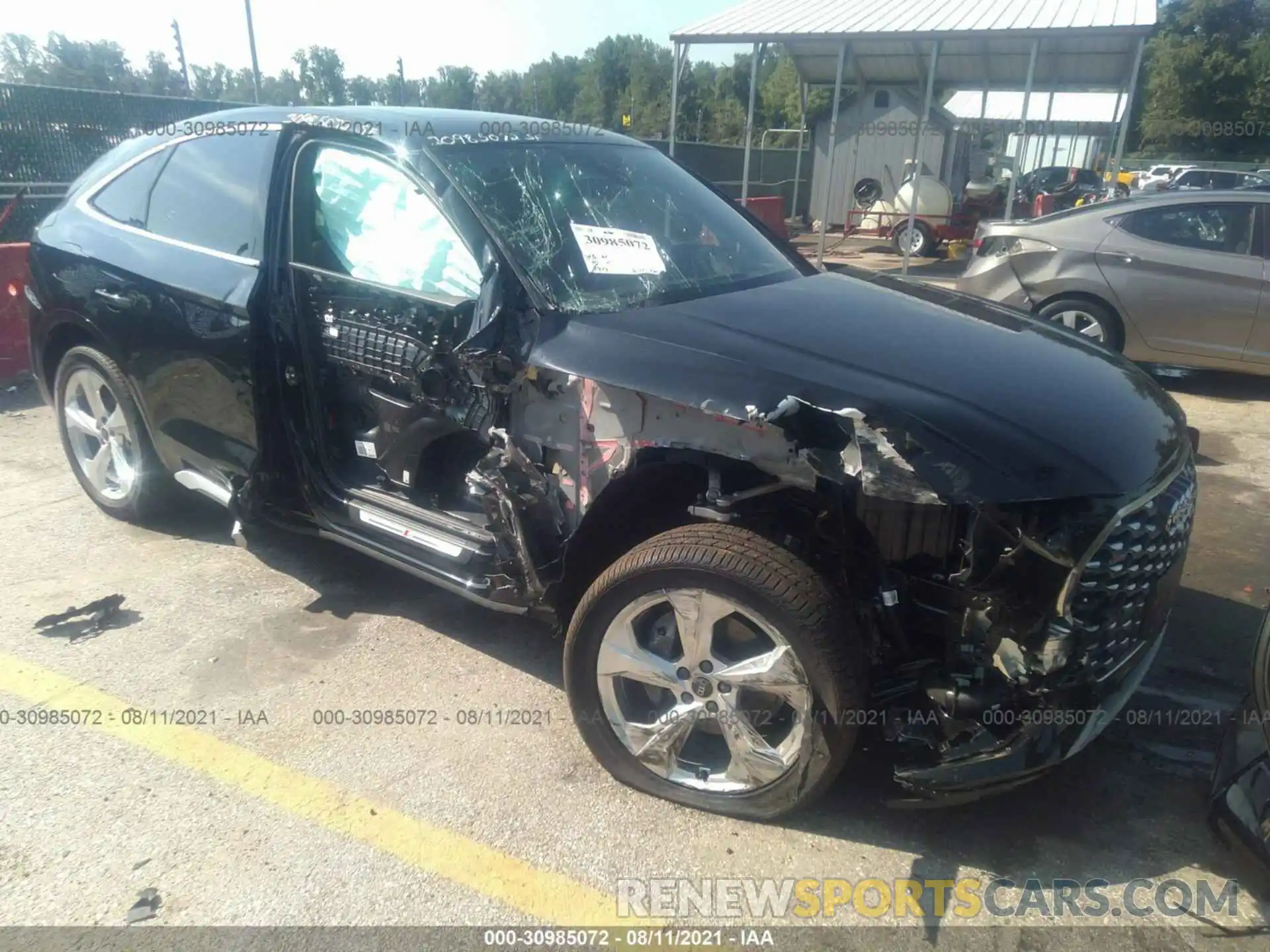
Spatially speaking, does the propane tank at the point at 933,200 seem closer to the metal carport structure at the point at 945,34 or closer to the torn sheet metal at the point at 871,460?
the metal carport structure at the point at 945,34

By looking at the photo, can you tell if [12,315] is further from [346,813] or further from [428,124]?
[346,813]

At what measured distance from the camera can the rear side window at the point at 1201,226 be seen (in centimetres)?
671

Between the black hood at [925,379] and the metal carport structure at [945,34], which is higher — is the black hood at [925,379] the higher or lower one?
the lower one

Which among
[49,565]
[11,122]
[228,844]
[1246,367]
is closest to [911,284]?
[228,844]

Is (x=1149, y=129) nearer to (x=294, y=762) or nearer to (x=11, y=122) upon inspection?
(x=11, y=122)

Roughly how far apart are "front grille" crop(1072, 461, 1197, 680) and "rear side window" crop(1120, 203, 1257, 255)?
5.39 metres

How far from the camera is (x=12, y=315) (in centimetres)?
696

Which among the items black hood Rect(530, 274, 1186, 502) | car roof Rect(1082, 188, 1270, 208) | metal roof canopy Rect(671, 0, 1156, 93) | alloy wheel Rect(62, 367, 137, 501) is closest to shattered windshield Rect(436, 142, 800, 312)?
black hood Rect(530, 274, 1186, 502)

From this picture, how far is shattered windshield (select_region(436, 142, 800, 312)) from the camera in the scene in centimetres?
286

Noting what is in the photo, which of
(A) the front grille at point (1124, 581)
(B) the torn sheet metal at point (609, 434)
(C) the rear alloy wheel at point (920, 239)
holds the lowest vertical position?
(C) the rear alloy wheel at point (920, 239)

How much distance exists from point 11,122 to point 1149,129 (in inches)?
2028

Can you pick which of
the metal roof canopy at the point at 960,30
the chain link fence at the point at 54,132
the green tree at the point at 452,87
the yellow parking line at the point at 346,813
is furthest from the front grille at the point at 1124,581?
the green tree at the point at 452,87

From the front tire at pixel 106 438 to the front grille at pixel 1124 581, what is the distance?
378 centimetres

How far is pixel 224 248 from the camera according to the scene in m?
3.52
